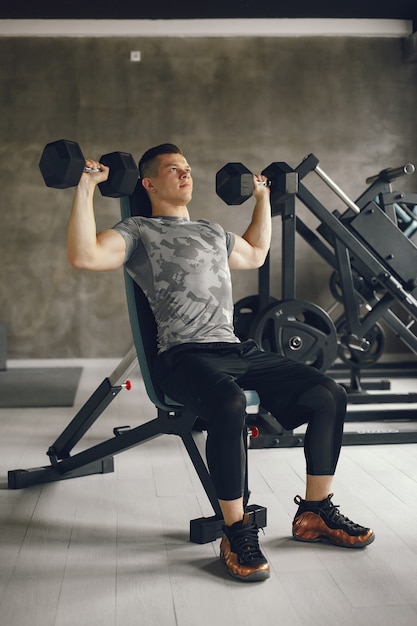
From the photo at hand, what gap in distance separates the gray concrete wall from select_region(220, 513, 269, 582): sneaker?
429 cm

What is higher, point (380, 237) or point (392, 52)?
point (392, 52)

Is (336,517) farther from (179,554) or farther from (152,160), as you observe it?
(152,160)

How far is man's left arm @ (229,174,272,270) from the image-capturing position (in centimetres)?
259

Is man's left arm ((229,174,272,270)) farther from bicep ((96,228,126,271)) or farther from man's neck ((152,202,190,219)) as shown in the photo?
bicep ((96,228,126,271))

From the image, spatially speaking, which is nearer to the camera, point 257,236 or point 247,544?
point 247,544

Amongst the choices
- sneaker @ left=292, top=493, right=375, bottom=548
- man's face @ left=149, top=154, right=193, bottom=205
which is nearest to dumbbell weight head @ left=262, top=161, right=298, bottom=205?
man's face @ left=149, top=154, right=193, bottom=205

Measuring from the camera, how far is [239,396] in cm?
206

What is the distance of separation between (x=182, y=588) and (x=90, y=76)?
499cm

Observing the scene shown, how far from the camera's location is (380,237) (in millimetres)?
3719

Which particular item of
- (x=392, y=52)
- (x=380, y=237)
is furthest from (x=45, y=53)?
(x=380, y=237)

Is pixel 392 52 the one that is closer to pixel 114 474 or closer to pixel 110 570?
pixel 114 474

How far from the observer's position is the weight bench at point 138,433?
2246 millimetres

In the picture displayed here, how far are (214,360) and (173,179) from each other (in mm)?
631

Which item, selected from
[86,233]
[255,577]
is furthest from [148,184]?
[255,577]
